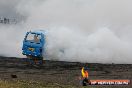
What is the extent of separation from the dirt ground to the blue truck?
0.66m

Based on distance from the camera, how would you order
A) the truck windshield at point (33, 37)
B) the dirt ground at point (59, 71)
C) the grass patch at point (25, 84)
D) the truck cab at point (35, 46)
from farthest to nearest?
1. the truck windshield at point (33, 37)
2. the truck cab at point (35, 46)
3. the dirt ground at point (59, 71)
4. the grass patch at point (25, 84)

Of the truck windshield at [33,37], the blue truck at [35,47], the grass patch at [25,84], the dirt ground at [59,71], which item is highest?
the truck windshield at [33,37]

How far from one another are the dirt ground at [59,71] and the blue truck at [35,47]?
66cm

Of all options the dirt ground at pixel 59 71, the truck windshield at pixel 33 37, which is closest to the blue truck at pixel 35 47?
the truck windshield at pixel 33 37

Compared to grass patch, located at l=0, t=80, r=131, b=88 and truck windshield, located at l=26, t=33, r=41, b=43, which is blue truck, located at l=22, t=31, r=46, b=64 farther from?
grass patch, located at l=0, t=80, r=131, b=88

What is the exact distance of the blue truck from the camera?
31.2 metres

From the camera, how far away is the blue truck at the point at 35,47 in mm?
31180

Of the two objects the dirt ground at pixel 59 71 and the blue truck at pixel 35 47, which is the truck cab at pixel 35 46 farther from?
the dirt ground at pixel 59 71

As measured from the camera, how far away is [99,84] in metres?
22.6

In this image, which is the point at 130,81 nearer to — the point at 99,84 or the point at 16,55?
the point at 99,84

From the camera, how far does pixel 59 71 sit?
26953 millimetres

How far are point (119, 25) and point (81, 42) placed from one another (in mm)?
7089

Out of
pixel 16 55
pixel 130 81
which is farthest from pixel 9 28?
pixel 130 81

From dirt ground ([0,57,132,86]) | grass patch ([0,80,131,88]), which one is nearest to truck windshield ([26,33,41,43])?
dirt ground ([0,57,132,86])
